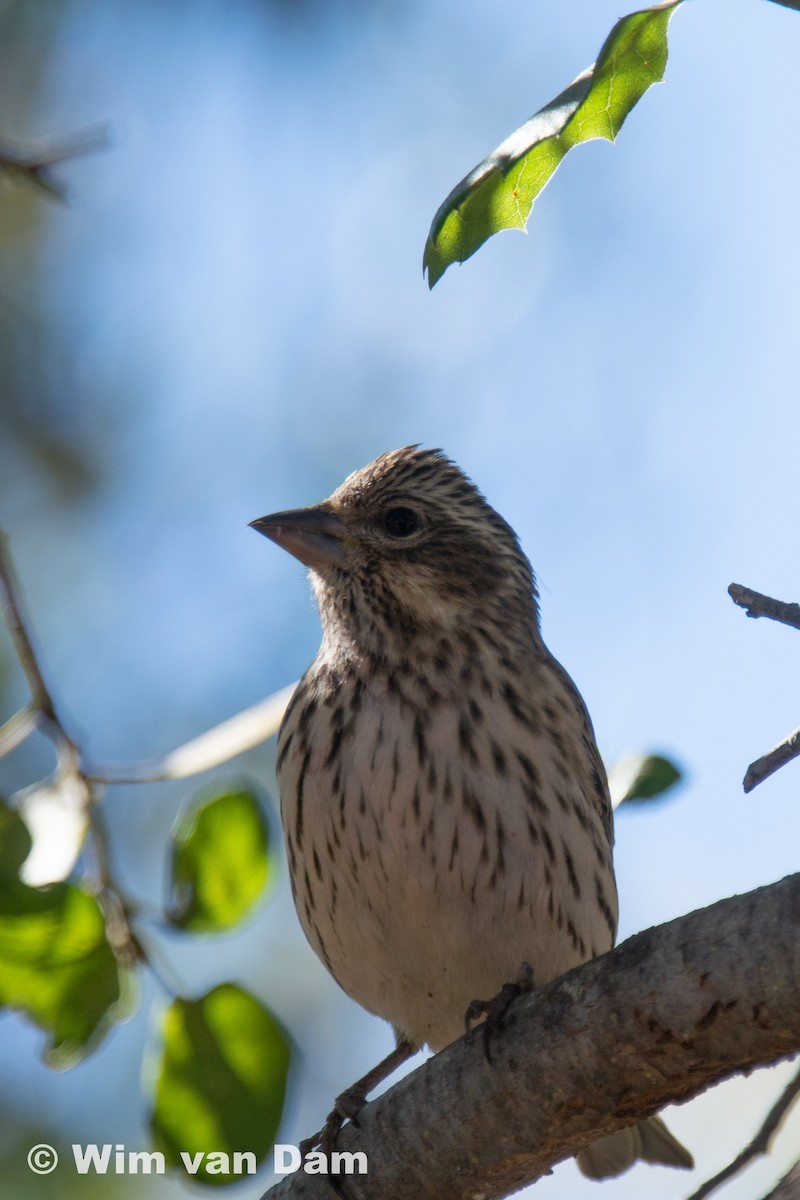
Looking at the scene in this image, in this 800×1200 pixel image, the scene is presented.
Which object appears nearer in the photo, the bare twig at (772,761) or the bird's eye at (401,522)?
the bare twig at (772,761)

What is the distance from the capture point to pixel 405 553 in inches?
220

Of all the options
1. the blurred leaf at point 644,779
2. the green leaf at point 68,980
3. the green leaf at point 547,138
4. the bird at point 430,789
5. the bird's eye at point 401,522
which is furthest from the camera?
the bird's eye at point 401,522

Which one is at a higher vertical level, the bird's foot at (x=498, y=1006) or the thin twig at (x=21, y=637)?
the thin twig at (x=21, y=637)

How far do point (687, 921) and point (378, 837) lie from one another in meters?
1.70

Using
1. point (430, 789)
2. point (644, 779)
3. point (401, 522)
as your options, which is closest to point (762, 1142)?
point (644, 779)

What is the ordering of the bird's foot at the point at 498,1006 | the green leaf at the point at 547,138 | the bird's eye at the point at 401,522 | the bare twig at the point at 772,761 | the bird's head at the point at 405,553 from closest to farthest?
1. the bare twig at the point at 772,761
2. the green leaf at the point at 547,138
3. the bird's foot at the point at 498,1006
4. the bird's head at the point at 405,553
5. the bird's eye at the point at 401,522

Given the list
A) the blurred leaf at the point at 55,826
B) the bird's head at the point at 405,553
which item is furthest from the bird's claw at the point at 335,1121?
Result: the bird's head at the point at 405,553

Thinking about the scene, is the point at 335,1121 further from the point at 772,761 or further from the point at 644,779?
the point at 772,761

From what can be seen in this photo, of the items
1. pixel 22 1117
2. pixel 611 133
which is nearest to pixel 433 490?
pixel 611 133

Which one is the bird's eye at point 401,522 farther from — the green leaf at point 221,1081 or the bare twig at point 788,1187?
the bare twig at point 788,1187

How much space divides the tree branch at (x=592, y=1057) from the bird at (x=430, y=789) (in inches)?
20.2

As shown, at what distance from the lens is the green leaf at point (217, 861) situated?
4117 mm

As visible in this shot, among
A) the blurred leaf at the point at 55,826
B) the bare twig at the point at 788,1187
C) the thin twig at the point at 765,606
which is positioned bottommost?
the bare twig at the point at 788,1187

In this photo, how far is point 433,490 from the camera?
19.3 feet
